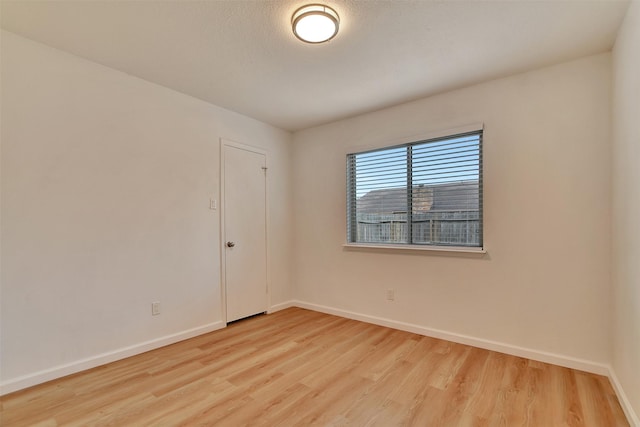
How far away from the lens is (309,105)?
3369mm

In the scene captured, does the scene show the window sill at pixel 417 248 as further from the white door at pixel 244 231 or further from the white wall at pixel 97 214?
the white wall at pixel 97 214

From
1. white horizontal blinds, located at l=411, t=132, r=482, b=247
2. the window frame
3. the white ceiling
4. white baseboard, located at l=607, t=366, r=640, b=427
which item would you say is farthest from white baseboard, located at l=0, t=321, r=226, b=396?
white baseboard, located at l=607, t=366, r=640, b=427

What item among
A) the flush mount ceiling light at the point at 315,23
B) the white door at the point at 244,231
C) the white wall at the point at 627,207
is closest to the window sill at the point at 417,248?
the white wall at the point at 627,207

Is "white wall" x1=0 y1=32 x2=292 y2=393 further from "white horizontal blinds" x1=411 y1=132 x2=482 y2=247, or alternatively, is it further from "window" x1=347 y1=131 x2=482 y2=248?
"white horizontal blinds" x1=411 y1=132 x2=482 y2=247

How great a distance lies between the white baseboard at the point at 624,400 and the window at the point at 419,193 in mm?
1293

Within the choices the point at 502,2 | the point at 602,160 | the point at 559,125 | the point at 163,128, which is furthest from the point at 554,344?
the point at 163,128

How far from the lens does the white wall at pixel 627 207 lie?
1.71 metres

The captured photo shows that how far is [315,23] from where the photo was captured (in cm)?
191

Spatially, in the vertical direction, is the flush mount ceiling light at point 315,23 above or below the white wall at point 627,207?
above

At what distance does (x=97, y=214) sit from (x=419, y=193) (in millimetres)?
3021

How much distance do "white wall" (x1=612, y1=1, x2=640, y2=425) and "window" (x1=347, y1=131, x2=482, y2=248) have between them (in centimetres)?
96

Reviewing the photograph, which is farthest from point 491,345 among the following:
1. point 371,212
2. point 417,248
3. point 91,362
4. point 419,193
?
point 91,362

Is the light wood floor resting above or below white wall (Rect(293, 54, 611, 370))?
below

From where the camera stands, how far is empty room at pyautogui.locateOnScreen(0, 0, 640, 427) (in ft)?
6.28
